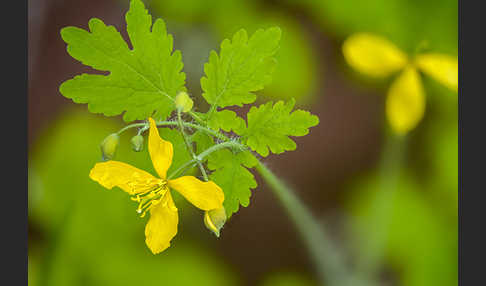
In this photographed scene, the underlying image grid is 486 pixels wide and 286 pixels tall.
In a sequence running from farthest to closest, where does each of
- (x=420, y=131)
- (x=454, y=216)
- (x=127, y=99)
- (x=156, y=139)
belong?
(x=420, y=131) → (x=454, y=216) → (x=127, y=99) → (x=156, y=139)

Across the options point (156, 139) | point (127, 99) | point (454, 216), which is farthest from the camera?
point (454, 216)

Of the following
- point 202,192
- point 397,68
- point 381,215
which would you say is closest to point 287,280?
point 381,215

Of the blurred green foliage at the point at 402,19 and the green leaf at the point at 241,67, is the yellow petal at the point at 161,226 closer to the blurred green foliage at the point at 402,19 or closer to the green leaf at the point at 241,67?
the green leaf at the point at 241,67

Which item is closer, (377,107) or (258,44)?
(258,44)

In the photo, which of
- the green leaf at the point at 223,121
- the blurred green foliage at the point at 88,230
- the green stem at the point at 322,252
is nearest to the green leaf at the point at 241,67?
the green leaf at the point at 223,121

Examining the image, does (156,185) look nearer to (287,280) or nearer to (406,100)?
(287,280)

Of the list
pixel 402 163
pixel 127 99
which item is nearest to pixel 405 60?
pixel 402 163

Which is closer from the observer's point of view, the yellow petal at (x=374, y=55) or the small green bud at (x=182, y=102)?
the small green bud at (x=182, y=102)

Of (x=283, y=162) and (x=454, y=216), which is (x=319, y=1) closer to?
(x=283, y=162)
